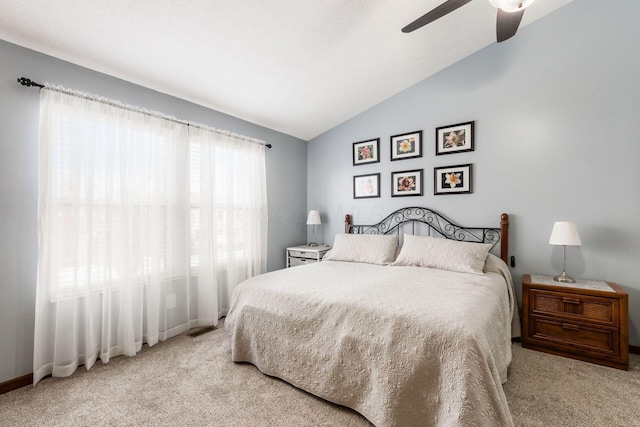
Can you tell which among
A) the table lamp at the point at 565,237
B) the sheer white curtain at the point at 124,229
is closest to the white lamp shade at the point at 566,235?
the table lamp at the point at 565,237

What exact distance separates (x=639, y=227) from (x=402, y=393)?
103 inches

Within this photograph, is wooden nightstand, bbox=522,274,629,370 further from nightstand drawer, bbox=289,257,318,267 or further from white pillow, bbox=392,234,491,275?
nightstand drawer, bbox=289,257,318,267

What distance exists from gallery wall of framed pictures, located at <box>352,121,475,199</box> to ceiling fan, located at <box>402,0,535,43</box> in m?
1.35

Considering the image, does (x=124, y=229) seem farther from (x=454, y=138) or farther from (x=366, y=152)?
(x=454, y=138)

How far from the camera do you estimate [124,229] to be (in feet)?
7.89

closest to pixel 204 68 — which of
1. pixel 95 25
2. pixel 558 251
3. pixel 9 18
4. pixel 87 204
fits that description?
pixel 95 25

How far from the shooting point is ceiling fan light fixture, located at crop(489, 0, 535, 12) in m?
1.58

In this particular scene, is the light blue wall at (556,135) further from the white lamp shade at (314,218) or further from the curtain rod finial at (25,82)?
the curtain rod finial at (25,82)

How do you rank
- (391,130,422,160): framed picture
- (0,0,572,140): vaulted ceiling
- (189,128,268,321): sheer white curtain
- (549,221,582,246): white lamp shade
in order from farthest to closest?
(391,130,422,160): framed picture → (189,128,268,321): sheer white curtain → (549,221,582,246): white lamp shade → (0,0,572,140): vaulted ceiling

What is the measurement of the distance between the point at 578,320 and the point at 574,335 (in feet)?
0.44

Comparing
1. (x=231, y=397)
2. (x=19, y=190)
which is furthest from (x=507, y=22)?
(x=19, y=190)

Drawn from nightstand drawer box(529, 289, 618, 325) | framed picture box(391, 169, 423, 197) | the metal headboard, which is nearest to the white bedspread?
nightstand drawer box(529, 289, 618, 325)

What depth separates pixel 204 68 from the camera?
2.53 meters

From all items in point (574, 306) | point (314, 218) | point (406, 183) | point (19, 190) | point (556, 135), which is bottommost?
point (574, 306)
